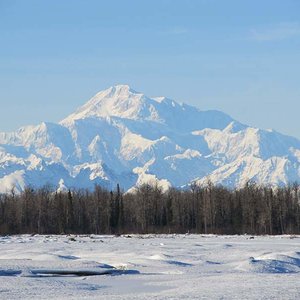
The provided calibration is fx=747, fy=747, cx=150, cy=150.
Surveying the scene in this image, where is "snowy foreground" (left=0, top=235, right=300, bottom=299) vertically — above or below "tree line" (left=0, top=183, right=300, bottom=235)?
below

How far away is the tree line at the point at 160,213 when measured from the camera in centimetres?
12038

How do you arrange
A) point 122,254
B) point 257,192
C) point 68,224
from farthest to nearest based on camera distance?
point 257,192 → point 68,224 → point 122,254

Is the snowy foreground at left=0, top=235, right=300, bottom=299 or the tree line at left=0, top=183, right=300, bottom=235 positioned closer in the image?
the snowy foreground at left=0, top=235, right=300, bottom=299

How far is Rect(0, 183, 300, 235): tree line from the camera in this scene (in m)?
120

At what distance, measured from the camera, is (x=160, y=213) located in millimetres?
133625

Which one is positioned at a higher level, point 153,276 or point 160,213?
point 160,213

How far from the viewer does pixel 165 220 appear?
134 metres

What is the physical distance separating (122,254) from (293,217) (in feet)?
277

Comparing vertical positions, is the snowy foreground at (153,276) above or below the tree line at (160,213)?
below

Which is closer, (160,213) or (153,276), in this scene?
(153,276)

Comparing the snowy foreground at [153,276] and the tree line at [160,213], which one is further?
the tree line at [160,213]

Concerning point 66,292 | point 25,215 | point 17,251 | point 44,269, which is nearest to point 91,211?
point 25,215

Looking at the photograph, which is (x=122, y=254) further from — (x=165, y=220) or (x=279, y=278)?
(x=165, y=220)

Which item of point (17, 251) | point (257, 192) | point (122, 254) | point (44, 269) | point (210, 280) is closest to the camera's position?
point (210, 280)
